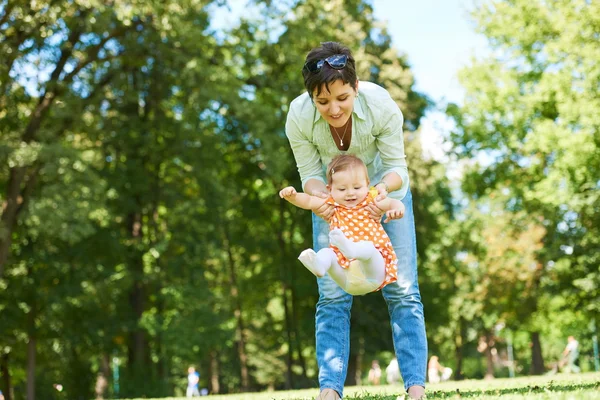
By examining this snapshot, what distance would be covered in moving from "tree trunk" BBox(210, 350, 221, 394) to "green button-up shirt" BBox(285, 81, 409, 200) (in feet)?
119

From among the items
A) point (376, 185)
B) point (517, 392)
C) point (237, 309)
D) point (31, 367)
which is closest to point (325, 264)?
point (376, 185)

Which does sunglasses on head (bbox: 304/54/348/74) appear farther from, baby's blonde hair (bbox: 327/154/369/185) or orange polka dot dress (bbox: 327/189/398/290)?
orange polka dot dress (bbox: 327/189/398/290)

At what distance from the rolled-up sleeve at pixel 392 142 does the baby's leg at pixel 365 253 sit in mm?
579

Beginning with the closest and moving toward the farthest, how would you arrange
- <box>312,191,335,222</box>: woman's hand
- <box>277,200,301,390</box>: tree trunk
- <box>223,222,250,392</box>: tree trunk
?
1. <box>312,191,335,222</box>: woman's hand
2. <box>277,200,301,390</box>: tree trunk
3. <box>223,222,250,392</box>: tree trunk

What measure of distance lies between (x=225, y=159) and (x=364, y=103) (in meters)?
20.6

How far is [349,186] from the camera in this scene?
4758mm

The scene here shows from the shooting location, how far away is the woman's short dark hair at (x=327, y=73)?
4434mm

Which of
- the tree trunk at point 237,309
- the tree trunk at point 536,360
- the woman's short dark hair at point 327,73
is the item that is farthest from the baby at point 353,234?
the tree trunk at point 536,360

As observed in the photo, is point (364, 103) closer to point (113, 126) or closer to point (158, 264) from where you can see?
point (113, 126)

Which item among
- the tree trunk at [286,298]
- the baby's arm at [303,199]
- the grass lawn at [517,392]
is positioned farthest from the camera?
the tree trunk at [286,298]

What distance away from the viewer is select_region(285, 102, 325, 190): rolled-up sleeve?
4.85 m

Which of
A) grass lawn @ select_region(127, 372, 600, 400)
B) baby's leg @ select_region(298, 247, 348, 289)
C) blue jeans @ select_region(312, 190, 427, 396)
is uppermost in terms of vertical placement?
baby's leg @ select_region(298, 247, 348, 289)

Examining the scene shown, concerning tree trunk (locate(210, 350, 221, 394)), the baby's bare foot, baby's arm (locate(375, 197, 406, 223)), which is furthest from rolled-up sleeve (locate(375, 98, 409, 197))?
tree trunk (locate(210, 350, 221, 394))

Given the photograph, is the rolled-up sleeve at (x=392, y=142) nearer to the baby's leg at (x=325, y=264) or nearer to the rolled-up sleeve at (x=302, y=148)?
the rolled-up sleeve at (x=302, y=148)
